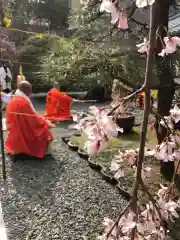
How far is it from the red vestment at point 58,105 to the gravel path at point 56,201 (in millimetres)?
2082

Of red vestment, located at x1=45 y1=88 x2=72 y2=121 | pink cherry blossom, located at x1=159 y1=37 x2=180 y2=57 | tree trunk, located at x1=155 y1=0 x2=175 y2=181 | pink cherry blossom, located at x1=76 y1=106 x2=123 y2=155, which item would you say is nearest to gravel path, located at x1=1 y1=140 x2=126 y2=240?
tree trunk, located at x1=155 y1=0 x2=175 y2=181

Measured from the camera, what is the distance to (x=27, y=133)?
13.8 feet

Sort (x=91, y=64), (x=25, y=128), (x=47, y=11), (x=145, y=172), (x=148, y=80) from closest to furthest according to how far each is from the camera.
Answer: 1. (x=148, y=80)
2. (x=145, y=172)
3. (x=91, y=64)
4. (x=25, y=128)
5. (x=47, y=11)

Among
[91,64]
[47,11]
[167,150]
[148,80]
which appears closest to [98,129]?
[148,80]

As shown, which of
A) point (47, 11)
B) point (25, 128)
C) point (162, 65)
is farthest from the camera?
point (47, 11)

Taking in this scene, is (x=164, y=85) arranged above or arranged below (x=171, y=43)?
below

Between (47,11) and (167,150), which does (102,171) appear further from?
(47,11)

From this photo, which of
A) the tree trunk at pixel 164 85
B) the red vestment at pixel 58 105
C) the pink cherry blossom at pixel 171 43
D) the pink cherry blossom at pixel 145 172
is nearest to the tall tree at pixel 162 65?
the tree trunk at pixel 164 85

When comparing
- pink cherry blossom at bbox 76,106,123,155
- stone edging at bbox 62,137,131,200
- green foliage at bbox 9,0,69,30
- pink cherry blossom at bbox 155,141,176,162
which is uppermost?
green foliage at bbox 9,0,69,30

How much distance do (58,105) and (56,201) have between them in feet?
10.6

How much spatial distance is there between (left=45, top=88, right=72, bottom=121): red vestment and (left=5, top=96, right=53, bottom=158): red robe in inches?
71.0

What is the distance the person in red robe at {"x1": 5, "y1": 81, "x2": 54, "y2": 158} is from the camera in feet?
13.2

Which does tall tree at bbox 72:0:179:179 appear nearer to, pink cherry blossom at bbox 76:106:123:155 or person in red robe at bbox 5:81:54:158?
person in red robe at bbox 5:81:54:158

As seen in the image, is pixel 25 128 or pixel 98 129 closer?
pixel 98 129
